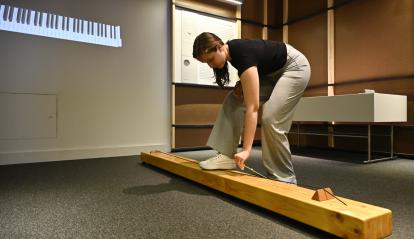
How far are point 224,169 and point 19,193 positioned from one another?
1117 mm

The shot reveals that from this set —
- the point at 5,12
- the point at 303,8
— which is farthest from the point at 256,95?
the point at 303,8

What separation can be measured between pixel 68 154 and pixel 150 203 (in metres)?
1.84

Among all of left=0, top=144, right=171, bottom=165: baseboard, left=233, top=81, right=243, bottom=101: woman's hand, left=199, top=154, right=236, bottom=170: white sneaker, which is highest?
left=233, top=81, right=243, bottom=101: woman's hand

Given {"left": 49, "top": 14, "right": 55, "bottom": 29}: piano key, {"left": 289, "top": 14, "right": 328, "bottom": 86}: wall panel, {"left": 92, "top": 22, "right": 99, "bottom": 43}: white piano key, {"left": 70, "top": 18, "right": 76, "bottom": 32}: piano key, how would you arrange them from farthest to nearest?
{"left": 289, "top": 14, "right": 328, "bottom": 86}: wall panel
{"left": 92, "top": 22, "right": 99, "bottom": 43}: white piano key
{"left": 70, "top": 18, "right": 76, "bottom": 32}: piano key
{"left": 49, "top": 14, "right": 55, "bottom": 29}: piano key

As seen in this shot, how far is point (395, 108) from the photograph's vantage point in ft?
8.84

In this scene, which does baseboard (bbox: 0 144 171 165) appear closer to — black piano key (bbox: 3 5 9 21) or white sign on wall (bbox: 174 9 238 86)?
white sign on wall (bbox: 174 9 238 86)

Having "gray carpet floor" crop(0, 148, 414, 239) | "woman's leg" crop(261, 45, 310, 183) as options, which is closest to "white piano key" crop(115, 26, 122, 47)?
"gray carpet floor" crop(0, 148, 414, 239)

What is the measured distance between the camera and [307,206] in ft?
3.31

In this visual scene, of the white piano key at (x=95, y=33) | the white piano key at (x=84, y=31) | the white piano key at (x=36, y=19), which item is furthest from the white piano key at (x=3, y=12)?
the white piano key at (x=95, y=33)

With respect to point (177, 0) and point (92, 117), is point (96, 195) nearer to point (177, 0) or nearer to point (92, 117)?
point (92, 117)

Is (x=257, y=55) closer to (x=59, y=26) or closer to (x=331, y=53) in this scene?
(x=59, y=26)

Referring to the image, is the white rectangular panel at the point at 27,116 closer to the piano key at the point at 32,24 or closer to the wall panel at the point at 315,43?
the piano key at the point at 32,24

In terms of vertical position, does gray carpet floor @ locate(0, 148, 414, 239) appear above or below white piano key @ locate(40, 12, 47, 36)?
below

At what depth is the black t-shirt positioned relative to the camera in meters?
1.37
